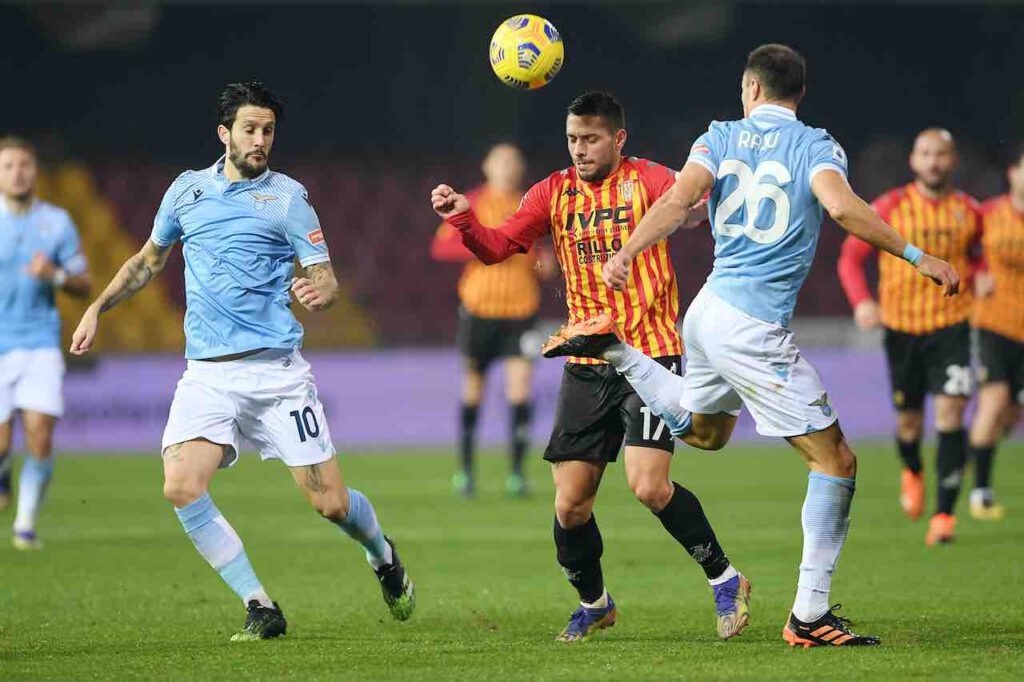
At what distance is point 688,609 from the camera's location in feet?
24.2

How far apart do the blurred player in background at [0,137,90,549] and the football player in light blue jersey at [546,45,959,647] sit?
4.99 metres

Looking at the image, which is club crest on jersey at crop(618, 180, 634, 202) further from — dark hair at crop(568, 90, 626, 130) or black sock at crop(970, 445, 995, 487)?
black sock at crop(970, 445, 995, 487)

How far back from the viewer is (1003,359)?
11352 mm

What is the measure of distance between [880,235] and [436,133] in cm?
2001

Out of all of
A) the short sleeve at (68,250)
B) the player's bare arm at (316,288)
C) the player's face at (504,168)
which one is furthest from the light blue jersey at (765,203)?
the player's face at (504,168)

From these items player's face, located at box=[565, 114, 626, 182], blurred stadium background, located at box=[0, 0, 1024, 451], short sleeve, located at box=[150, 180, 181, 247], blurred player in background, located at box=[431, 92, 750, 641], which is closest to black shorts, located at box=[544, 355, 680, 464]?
blurred player in background, located at box=[431, 92, 750, 641]

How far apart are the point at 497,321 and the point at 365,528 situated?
257 inches

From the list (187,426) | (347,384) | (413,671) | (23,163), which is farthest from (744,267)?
(347,384)

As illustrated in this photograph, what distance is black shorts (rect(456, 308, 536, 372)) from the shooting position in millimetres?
13289

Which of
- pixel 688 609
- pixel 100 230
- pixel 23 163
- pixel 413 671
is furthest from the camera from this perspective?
pixel 100 230

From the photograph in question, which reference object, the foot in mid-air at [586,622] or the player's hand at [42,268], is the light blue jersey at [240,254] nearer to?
the foot in mid-air at [586,622]

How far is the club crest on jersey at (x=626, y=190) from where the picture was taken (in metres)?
6.44

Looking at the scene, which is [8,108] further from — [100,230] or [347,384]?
[347,384]

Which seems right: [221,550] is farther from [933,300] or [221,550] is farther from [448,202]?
[933,300]
